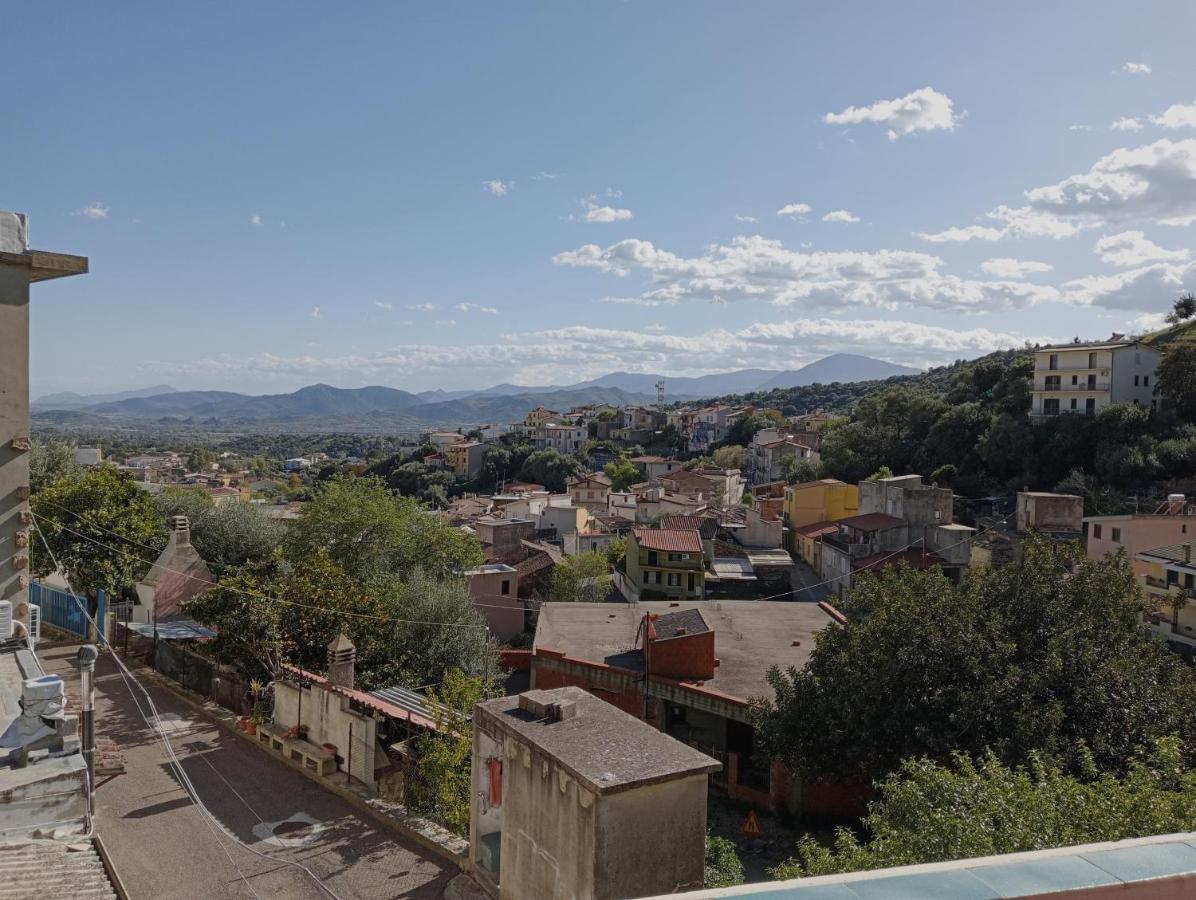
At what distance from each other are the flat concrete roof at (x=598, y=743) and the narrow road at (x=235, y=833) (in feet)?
11.2

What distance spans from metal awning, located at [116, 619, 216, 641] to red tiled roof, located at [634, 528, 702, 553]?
65.1 ft

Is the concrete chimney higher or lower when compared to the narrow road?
higher

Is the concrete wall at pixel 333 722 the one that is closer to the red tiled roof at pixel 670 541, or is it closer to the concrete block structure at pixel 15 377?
the concrete block structure at pixel 15 377

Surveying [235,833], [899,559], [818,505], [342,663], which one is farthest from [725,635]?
[818,505]

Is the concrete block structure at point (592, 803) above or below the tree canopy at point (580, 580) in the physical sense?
above

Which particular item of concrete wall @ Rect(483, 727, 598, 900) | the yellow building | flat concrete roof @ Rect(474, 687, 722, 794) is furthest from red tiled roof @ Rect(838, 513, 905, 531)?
concrete wall @ Rect(483, 727, 598, 900)

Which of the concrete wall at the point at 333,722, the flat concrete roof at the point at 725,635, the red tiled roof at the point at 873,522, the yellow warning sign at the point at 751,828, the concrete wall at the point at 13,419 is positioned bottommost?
the yellow warning sign at the point at 751,828

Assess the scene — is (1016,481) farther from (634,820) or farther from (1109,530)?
(634,820)

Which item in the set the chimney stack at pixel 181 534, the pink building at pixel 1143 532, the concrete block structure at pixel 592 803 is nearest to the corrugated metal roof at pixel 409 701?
the concrete block structure at pixel 592 803

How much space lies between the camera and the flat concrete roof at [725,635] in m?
19.8

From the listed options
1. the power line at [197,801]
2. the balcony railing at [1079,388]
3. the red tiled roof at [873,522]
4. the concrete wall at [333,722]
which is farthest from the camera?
the balcony railing at [1079,388]

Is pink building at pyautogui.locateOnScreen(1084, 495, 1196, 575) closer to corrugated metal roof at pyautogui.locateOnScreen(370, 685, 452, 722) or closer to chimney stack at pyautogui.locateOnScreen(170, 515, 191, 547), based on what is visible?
corrugated metal roof at pyautogui.locateOnScreen(370, 685, 452, 722)

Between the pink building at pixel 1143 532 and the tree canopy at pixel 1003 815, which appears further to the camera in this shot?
the pink building at pixel 1143 532

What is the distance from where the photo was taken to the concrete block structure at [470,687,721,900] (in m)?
7.21
